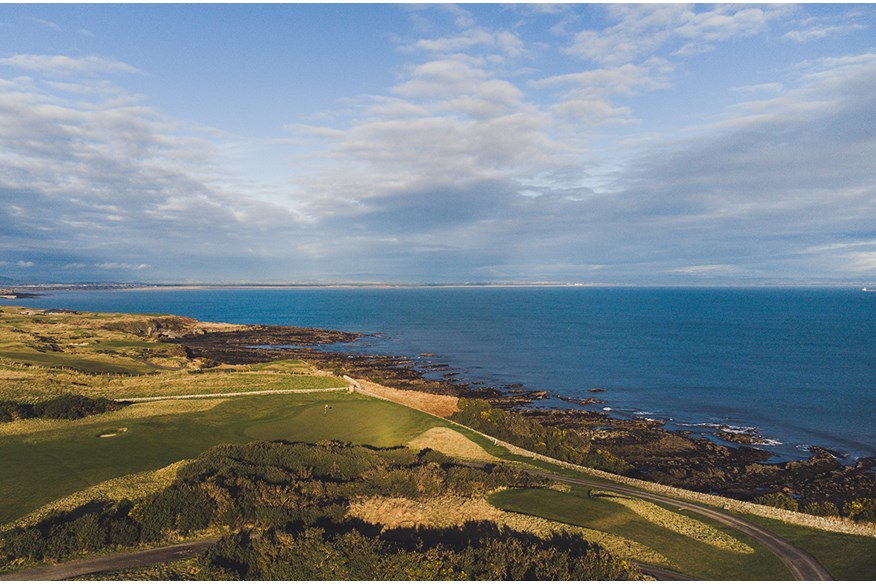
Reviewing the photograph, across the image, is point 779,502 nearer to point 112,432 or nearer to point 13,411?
point 112,432

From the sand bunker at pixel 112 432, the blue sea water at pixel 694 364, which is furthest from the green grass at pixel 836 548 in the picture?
the sand bunker at pixel 112 432

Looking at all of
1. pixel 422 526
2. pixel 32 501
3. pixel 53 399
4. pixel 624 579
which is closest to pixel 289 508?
pixel 422 526

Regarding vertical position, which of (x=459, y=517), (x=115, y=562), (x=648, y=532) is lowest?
(x=648, y=532)

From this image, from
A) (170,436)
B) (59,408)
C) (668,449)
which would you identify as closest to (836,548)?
(668,449)

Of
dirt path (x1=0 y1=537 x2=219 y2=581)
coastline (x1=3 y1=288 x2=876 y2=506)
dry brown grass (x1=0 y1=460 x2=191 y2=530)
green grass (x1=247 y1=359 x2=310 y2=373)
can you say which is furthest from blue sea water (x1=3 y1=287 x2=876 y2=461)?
dirt path (x1=0 y1=537 x2=219 y2=581)

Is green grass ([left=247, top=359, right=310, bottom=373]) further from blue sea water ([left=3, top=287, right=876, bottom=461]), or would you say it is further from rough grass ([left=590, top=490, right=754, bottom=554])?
rough grass ([left=590, top=490, right=754, bottom=554])

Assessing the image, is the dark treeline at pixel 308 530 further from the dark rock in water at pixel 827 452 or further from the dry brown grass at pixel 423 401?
the dark rock in water at pixel 827 452

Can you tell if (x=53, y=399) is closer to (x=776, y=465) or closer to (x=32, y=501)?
(x=32, y=501)
